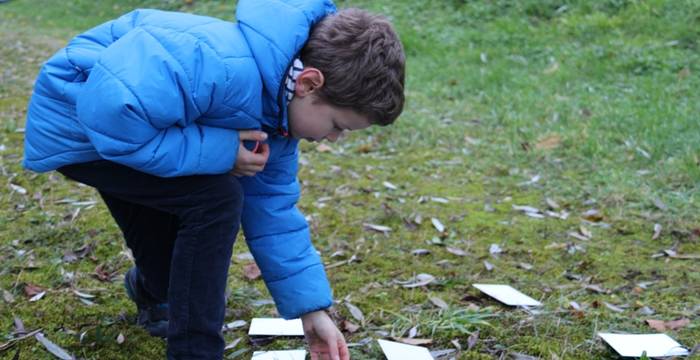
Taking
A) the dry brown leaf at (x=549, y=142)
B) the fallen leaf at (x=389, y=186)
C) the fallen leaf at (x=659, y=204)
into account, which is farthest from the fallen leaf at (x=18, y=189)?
the fallen leaf at (x=659, y=204)

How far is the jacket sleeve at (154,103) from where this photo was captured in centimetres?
210

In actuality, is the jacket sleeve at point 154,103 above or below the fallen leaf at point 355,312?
above

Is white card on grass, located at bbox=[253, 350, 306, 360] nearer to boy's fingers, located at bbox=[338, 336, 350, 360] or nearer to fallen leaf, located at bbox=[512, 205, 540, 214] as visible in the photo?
boy's fingers, located at bbox=[338, 336, 350, 360]

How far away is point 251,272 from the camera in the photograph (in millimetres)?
3623

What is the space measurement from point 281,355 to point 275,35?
114cm

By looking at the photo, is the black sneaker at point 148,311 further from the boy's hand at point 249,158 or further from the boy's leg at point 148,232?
the boy's hand at point 249,158

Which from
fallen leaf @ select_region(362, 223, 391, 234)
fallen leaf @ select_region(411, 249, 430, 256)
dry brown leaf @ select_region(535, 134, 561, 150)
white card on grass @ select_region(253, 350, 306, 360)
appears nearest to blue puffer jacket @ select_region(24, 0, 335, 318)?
white card on grass @ select_region(253, 350, 306, 360)

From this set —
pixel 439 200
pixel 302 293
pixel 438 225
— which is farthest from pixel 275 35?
pixel 439 200

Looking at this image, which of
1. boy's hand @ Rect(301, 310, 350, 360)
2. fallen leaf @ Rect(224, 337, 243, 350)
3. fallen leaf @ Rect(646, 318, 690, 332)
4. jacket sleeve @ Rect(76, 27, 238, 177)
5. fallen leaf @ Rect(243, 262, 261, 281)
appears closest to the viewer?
jacket sleeve @ Rect(76, 27, 238, 177)

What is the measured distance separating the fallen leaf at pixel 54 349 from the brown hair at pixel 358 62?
4.16ft

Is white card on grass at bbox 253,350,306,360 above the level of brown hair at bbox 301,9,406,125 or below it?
below

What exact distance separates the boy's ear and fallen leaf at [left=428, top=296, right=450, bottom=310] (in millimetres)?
1271

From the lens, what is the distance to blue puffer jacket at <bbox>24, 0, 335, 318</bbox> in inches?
83.7

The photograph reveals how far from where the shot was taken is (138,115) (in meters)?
2.10
